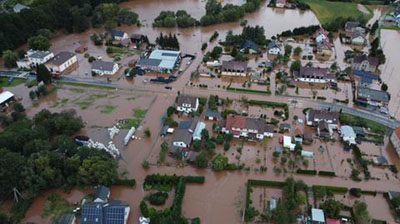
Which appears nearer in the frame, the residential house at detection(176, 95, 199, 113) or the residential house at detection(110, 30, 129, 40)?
the residential house at detection(176, 95, 199, 113)

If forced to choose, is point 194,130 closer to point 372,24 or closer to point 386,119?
point 386,119

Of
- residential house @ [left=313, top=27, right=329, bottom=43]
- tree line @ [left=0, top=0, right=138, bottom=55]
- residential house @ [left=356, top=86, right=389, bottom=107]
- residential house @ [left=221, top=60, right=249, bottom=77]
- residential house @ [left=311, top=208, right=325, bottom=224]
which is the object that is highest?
tree line @ [left=0, top=0, right=138, bottom=55]

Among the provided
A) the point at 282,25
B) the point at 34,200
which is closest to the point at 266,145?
the point at 34,200

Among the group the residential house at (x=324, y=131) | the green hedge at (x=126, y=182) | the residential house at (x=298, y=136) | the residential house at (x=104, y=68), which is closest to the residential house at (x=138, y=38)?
the residential house at (x=104, y=68)

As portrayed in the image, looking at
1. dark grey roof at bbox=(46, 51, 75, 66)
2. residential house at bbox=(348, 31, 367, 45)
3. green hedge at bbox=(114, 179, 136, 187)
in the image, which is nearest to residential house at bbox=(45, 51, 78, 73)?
dark grey roof at bbox=(46, 51, 75, 66)

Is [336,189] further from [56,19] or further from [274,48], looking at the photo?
[56,19]

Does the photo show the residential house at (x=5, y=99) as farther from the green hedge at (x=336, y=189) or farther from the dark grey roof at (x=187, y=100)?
the green hedge at (x=336, y=189)

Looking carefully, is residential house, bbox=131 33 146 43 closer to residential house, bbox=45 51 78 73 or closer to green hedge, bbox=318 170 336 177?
residential house, bbox=45 51 78 73
